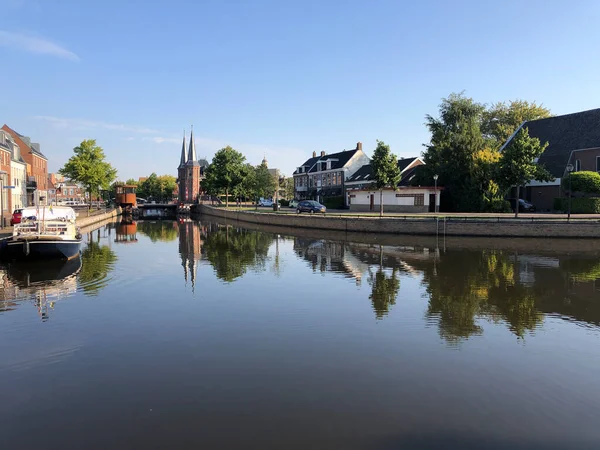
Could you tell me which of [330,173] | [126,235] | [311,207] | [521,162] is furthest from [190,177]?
[521,162]

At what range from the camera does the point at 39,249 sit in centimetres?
2244

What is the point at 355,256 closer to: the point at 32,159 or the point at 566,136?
the point at 566,136

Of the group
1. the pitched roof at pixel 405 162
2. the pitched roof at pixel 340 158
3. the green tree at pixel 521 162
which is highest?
the pitched roof at pixel 340 158

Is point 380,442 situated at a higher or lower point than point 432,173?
lower

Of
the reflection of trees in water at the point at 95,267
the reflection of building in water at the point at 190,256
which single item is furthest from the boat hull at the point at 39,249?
the reflection of building in water at the point at 190,256

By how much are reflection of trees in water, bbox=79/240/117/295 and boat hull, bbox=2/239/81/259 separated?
3.87ft

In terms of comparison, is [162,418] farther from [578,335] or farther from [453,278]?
[453,278]

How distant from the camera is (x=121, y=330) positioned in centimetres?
1195

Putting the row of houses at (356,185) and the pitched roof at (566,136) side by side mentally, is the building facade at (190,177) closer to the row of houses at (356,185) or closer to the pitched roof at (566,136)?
the row of houses at (356,185)

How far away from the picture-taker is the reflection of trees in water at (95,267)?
17.9 m

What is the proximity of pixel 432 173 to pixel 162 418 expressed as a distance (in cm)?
5208

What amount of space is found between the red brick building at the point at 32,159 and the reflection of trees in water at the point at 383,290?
54.3 m

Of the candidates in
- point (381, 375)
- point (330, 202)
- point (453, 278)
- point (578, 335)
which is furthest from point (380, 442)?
point (330, 202)

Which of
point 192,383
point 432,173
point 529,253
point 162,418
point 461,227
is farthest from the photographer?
point 432,173
